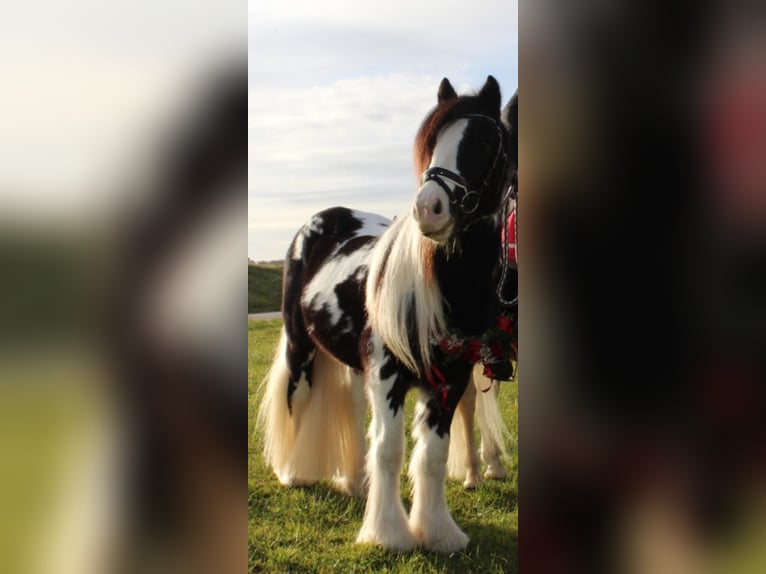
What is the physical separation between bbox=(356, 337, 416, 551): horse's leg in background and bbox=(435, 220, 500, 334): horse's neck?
1.44 feet

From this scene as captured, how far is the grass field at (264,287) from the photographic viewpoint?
2.76 meters

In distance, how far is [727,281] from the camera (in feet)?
1.87

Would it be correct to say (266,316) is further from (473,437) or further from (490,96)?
(490,96)

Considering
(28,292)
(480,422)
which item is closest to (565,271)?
(28,292)

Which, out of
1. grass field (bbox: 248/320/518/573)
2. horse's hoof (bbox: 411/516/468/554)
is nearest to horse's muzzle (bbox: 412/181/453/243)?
grass field (bbox: 248/320/518/573)

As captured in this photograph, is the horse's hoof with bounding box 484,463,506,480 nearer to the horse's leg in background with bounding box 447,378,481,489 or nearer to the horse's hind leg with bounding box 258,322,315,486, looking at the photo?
the horse's leg in background with bounding box 447,378,481,489

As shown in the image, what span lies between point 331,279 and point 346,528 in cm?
124

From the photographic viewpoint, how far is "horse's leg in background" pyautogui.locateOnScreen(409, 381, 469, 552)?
264 cm

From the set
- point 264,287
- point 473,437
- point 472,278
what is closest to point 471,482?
point 473,437

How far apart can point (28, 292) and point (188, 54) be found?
0.34 m

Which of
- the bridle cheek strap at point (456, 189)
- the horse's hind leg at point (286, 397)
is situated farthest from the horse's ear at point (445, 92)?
the horse's hind leg at point (286, 397)

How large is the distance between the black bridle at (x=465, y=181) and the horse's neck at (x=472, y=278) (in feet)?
0.50

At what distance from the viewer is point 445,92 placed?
1.88 metres

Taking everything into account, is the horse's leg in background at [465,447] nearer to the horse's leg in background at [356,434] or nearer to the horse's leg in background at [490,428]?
the horse's leg in background at [490,428]
